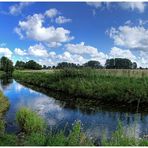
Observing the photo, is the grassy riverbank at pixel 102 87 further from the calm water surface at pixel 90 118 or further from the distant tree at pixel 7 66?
the distant tree at pixel 7 66

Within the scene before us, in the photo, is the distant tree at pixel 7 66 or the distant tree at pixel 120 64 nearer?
the distant tree at pixel 120 64

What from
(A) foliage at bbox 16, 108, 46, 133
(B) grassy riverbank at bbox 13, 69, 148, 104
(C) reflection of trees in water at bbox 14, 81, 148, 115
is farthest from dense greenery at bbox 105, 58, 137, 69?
(A) foliage at bbox 16, 108, 46, 133

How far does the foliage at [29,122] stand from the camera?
45.4 ft

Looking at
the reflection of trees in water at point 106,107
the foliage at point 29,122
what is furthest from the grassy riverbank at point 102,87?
the foliage at point 29,122

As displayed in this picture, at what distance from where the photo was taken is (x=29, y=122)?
46.2 feet

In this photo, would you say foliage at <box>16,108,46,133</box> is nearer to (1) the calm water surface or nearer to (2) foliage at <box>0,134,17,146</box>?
(1) the calm water surface

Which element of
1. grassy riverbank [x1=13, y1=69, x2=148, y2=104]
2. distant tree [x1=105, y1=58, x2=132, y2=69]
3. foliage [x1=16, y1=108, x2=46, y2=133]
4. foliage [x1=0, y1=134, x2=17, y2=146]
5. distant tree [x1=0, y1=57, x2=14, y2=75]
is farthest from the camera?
distant tree [x1=0, y1=57, x2=14, y2=75]

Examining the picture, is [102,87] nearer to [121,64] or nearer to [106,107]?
[106,107]

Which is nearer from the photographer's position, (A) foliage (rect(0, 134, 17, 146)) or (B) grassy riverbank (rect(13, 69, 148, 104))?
(A) foliage (rect(0, 134, 17, 146))

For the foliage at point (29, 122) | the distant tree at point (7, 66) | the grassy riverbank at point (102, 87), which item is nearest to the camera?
the foliage at point (29, 122)

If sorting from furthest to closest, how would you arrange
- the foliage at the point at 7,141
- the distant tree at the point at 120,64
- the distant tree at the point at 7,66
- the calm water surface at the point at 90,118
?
1. the distant tree at the point at 7,66
2. the distant tree at the point at 120,64
3. the calm water surface at the point at 90,118
4. the foliage at the point at 7,141

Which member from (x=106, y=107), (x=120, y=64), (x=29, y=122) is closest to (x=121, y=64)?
(x=120, y=64)

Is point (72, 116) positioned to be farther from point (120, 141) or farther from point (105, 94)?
point (120, 141)

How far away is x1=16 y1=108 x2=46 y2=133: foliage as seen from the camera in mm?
13844
